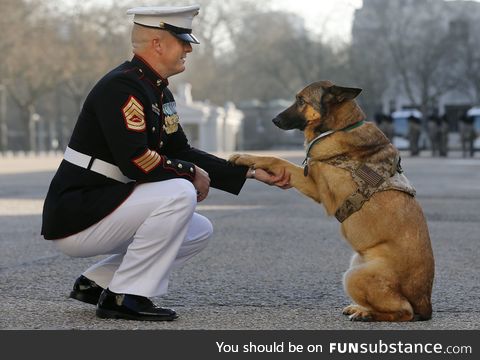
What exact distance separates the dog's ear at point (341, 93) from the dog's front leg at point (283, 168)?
441mm

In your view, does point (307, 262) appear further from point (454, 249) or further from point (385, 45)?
point (385, 45)

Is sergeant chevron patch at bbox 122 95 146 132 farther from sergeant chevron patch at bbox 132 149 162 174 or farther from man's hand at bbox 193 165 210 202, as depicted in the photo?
man's hand at bbox 193 165 210 202

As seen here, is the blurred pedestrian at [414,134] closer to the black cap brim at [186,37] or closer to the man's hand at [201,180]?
the man's hand at [201,180]

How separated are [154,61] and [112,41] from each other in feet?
260

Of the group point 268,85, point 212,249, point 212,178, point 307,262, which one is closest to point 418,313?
point 212,178

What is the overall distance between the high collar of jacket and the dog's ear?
97 centimetres

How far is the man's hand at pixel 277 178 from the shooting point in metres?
5.98

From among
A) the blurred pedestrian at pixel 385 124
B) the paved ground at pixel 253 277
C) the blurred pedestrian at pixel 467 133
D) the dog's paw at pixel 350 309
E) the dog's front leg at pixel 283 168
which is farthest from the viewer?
the blurred pedestrian at pixel 385 124

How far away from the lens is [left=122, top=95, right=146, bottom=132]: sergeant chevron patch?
540cm

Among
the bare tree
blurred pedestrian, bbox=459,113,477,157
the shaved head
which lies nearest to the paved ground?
the shaved head

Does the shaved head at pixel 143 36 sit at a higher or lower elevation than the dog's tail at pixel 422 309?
higher

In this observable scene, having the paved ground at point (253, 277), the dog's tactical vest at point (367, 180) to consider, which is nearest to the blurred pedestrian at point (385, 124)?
the paved ground at point (253, 277)

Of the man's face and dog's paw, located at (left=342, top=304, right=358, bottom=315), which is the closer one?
the man's face
